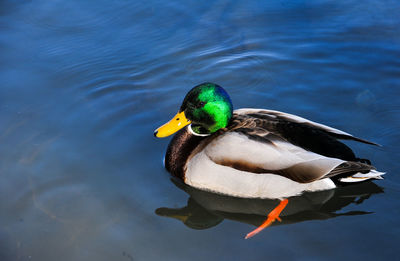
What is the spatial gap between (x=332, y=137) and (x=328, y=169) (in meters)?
0.43

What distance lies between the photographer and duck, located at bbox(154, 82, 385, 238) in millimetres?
4305

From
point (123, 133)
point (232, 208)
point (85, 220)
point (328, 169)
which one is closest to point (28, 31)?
point (123, 133)

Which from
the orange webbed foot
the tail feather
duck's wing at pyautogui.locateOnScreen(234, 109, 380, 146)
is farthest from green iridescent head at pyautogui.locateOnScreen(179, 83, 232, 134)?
the tail feather

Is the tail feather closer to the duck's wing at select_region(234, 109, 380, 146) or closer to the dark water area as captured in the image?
the dark water area

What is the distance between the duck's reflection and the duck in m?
0.07

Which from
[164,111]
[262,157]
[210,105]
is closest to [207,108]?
[210,105]

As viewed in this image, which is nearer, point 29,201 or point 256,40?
point 29,201

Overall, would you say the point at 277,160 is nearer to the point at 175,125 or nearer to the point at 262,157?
the point at 262,157

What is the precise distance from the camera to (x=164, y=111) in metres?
5.75

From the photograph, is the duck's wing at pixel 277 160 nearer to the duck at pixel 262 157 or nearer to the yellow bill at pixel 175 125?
the duck at pixel 262 157

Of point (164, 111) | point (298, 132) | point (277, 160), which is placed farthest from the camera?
point (164, 111)

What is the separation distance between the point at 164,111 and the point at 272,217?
2.01 meters

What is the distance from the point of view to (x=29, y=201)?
14.9ft

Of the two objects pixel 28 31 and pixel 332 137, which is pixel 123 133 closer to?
pixel 332 137
